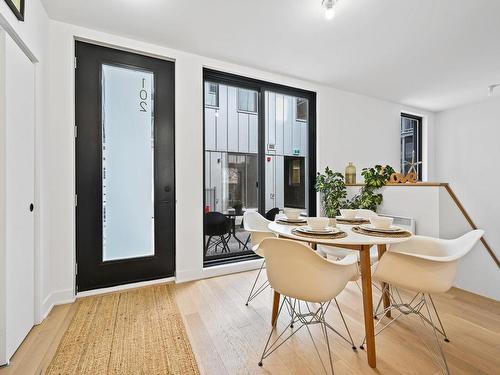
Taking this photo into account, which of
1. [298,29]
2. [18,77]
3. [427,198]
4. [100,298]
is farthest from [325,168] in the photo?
[18,77]

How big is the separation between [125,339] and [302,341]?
1.31 meters

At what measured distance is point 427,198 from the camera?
286 cm

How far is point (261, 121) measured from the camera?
356cm

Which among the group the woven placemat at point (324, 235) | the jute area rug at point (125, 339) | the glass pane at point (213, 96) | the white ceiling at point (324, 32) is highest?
the glass pane at point (213, 96)

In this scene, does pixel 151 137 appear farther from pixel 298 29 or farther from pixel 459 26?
pixel 459 26

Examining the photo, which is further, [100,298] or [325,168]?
[325,168]

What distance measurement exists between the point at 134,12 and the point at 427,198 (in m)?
3.64

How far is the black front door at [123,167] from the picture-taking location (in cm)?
254

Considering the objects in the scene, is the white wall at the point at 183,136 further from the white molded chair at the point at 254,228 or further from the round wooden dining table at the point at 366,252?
the round wooden dining table at the point at 366,252

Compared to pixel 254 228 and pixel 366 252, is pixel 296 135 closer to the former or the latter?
pixel 254 228

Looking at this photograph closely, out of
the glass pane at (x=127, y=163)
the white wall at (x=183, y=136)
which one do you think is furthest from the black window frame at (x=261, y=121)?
the glass pane at (x=127, y=163)

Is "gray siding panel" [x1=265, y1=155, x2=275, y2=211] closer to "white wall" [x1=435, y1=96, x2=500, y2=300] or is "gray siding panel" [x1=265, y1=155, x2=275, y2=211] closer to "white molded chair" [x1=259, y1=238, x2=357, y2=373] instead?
"white wall" [x1=435, y1=96, x2=500, y2=300]

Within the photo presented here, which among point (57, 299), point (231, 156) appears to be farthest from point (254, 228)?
point (231, 156)

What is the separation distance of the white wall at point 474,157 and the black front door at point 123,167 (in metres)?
5.52
